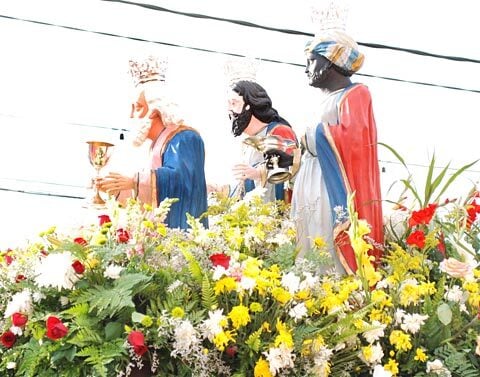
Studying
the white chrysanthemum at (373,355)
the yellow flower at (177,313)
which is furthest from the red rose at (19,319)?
the white chrysanthemum at (373,355)

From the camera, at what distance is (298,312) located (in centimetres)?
274

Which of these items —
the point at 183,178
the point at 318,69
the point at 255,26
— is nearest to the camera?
the point at 318,69

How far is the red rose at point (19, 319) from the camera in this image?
275cm

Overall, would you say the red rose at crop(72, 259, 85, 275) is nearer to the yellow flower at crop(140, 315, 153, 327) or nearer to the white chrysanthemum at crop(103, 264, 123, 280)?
the white chrysanthemum at crop(103, 264, 123, 280)

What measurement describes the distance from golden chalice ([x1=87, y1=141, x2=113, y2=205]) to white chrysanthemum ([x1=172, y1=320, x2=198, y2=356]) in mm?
1733

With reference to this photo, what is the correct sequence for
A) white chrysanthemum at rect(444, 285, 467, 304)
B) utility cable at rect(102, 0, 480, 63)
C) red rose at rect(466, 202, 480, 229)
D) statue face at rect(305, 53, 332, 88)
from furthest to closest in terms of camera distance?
utility cable at rect(102, 0, 480, 63) < statue face at rect(305, 53, 332, 88) < red rose at rect(466, 202, 480, 229) < white chrysanthemum at rect(444, 285, 467, 304)

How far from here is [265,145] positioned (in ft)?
13.5

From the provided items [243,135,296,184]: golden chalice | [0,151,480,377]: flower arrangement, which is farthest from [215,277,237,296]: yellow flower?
[243,135,296,184]: golden chalice

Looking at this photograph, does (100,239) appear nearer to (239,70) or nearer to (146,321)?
(146,321)

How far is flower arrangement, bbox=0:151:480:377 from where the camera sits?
263 centimetres

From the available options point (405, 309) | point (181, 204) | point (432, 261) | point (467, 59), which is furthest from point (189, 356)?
point (467, 59)

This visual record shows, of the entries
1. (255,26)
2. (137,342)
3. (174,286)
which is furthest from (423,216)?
(255,26)

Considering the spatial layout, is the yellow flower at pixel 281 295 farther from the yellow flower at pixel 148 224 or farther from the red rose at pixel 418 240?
the red rose at pixel 418 240

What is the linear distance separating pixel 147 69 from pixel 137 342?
84.5 inches
